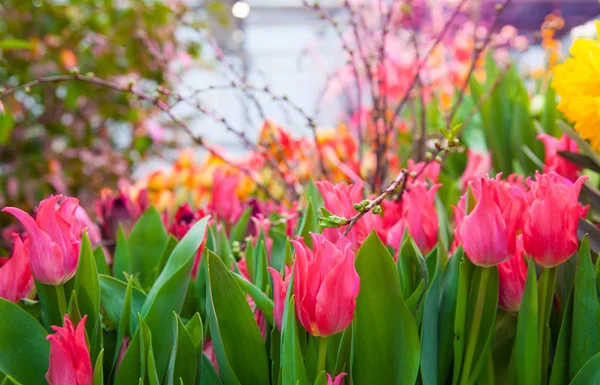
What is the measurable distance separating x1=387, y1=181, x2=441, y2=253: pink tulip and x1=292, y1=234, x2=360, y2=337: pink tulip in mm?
128

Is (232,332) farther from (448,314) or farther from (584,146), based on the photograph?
(584,146)

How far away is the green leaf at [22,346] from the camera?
38 cm

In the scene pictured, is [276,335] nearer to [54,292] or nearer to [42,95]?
[54,292]

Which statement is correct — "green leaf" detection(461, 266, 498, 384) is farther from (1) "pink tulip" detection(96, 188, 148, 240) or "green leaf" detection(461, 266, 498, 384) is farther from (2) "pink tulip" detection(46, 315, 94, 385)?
(1) "pink tulip" detection(96, 188, 148, 240)

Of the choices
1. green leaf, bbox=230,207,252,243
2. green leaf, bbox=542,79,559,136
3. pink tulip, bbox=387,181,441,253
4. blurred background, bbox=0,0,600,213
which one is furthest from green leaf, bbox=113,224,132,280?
blurred background, bbox=0,0,600,213

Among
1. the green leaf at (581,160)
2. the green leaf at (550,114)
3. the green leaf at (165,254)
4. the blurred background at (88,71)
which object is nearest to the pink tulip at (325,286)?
the green leaf at (165,254)

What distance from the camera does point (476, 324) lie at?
40 centimetres

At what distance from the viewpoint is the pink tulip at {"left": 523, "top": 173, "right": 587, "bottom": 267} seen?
37 cm

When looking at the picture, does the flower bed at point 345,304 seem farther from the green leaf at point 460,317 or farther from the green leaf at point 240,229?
the green leaf at point 240,229

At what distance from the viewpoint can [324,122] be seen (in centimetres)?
565

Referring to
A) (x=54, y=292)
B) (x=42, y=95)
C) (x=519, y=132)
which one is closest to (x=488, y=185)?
(x=54, y=292)

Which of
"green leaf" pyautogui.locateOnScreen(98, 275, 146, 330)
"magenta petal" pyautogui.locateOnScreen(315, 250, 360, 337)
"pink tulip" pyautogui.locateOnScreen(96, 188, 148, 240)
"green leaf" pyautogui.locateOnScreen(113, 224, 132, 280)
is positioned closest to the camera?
"magenta petal" pyautogui.locateOnScreen(315, 250, 360, 337)

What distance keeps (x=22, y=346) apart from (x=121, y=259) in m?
0.18

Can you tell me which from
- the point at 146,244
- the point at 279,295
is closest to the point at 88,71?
the point at 146,244
